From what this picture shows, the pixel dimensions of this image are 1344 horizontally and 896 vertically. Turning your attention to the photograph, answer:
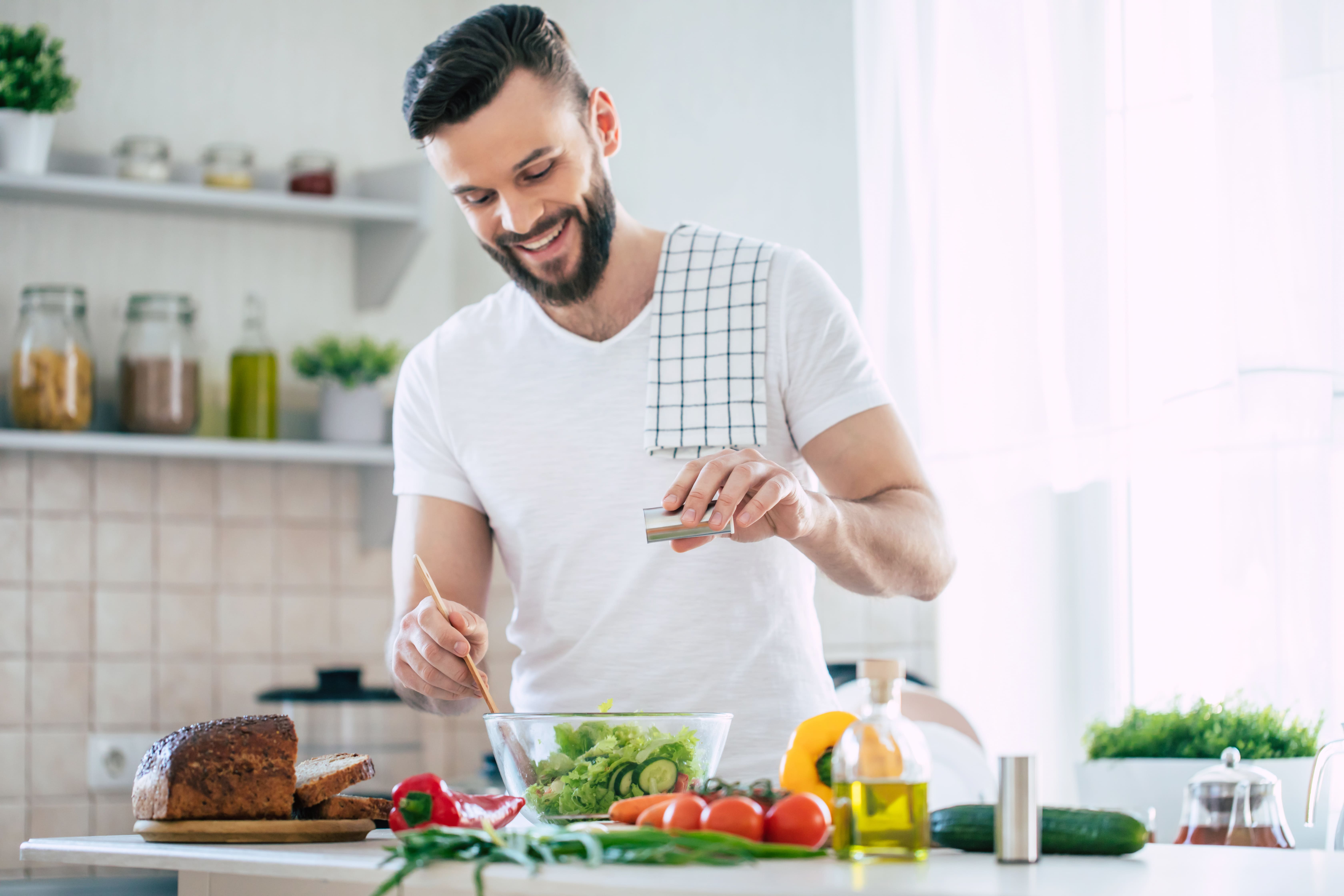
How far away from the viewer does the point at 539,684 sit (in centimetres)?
153

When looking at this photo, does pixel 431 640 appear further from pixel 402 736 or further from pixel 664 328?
pixel 402 736

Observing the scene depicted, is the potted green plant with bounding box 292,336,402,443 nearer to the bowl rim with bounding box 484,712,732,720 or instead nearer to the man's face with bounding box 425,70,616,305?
the man's face with bounding box 425,70,616,305

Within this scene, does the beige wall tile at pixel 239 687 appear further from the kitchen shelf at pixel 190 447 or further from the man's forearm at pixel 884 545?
the man's forearm at pixel 884 545

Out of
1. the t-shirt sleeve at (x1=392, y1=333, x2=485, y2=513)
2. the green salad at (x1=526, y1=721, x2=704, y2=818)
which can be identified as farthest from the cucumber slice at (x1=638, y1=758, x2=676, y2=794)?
the t-shirt sleeve at (x1=392, y1=333, x2=485, y2=513)

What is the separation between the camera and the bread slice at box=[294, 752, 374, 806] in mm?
1068

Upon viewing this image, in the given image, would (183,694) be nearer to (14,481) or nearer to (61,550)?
(61,550)

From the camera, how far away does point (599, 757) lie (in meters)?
1.06

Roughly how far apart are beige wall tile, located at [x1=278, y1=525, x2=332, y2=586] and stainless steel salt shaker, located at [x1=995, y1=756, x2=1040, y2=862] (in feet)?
7.06

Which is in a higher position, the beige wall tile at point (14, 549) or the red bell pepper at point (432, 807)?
the beige wall tile at point (14, 549)

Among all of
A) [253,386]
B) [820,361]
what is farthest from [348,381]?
[820,361]

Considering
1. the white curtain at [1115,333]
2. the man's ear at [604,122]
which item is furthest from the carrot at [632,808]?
the white curtain at [1115,333]

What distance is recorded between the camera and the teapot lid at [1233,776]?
51.5 inches

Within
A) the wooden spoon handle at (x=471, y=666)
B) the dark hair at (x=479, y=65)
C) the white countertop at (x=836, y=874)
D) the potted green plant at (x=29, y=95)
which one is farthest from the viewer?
the potted green plant at (x=29, y=95)

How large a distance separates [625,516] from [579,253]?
0.30 m
